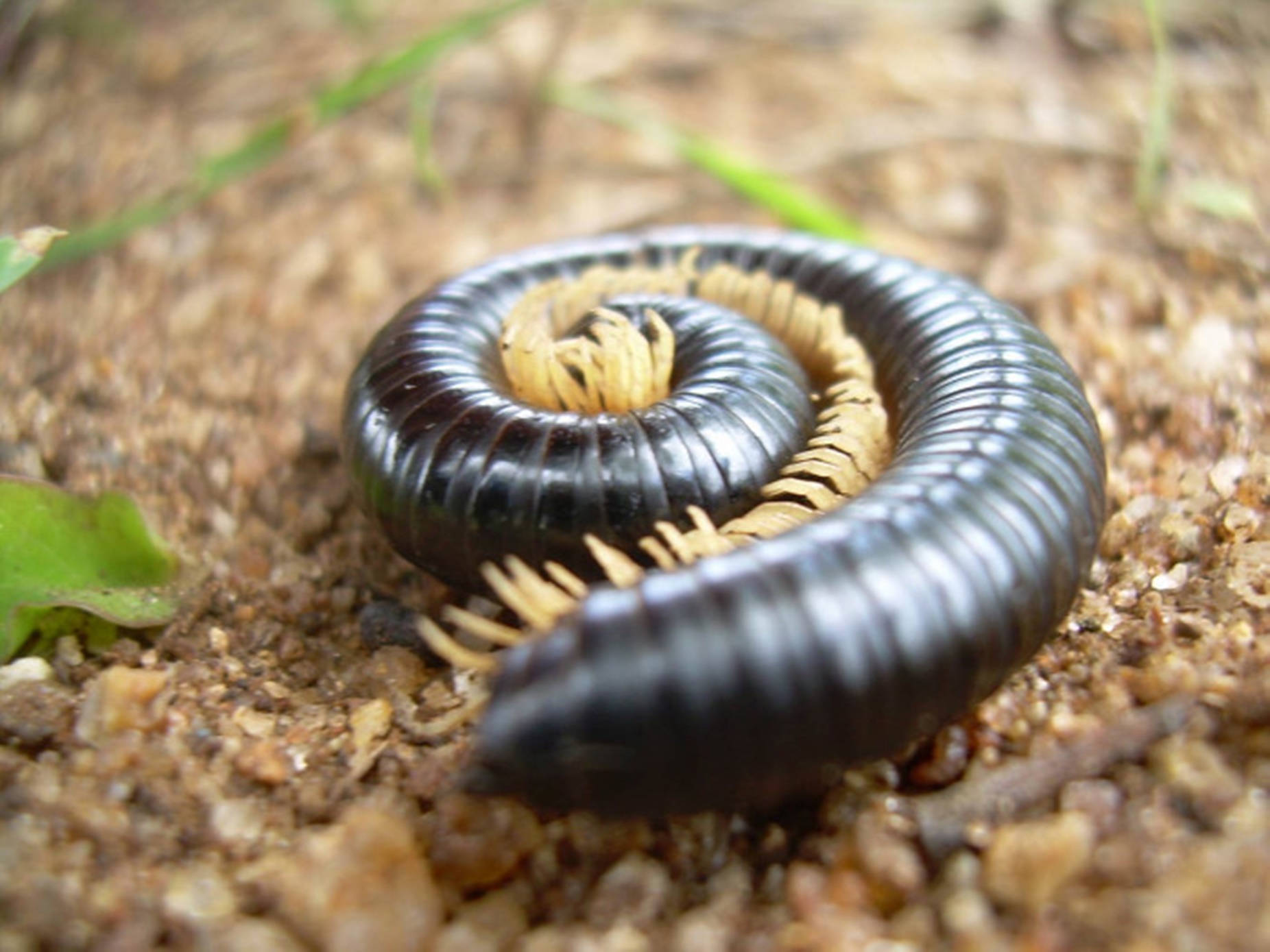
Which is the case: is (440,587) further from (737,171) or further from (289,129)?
(737,171)

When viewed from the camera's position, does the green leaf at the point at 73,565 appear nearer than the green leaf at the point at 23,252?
Yes

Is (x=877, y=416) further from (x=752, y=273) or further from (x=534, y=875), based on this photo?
(x=534, y=875)

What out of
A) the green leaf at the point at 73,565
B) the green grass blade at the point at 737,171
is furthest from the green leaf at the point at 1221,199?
the green leaf at the point at 73,565

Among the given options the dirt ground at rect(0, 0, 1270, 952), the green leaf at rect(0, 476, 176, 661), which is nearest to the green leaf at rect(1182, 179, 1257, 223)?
the dirt ground at rect(0, 0, 1270, 952)

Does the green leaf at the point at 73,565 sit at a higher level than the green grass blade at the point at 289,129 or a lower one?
lower

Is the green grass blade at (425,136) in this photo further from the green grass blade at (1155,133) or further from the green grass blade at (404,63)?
the green grass blade at (1155,133)

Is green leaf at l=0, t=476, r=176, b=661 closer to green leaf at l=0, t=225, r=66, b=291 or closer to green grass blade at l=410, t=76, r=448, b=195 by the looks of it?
green leaf at l=0, t=225, r=66, b=291
